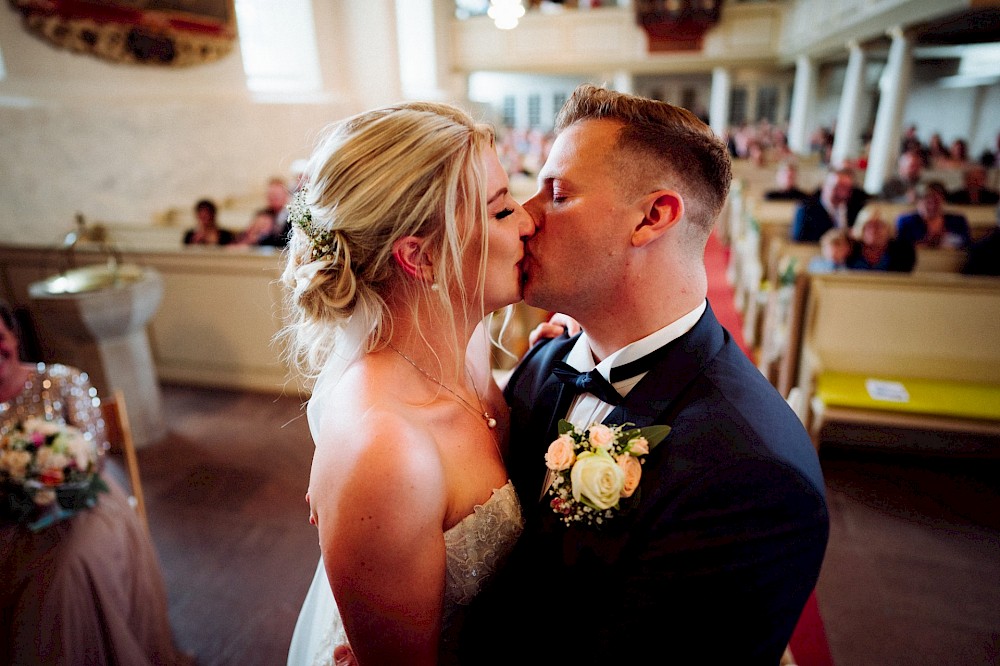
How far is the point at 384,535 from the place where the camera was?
1.19 metres

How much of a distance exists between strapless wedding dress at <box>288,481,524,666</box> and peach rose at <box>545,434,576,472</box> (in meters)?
0.22

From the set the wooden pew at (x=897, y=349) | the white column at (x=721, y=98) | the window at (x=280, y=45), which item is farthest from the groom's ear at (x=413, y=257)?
the white column at (x=721, y=98)

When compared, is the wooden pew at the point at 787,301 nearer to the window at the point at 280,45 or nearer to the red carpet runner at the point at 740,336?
the red carpet runner at the point at 740,336

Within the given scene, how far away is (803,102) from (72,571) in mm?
16795

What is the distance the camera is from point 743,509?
1.19 m

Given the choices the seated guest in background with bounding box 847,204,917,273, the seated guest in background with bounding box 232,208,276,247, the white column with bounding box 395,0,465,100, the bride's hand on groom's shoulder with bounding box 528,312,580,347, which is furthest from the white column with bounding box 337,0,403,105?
the bride's hand on groom's shoulder with bounding box 528,312,580,347

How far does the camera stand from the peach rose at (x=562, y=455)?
4.40 feet

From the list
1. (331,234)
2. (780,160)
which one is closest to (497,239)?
(331,234)

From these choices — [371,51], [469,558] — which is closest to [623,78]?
[371,51]

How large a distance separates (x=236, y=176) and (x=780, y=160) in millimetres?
11073

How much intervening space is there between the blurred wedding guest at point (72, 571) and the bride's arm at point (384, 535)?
4.45 ft

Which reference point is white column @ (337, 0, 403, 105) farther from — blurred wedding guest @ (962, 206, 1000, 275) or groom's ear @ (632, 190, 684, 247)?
groom's ear @ (632, 190, 684, 247)

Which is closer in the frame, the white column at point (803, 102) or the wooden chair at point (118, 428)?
the wooden chair at point (118, 428)

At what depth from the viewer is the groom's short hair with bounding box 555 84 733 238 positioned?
4.69 feet
